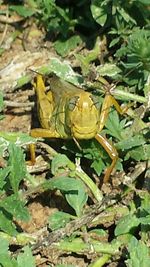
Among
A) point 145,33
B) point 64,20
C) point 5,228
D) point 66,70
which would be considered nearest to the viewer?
point 5,228

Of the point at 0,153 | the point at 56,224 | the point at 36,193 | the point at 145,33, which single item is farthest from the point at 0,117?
the point at 145,33

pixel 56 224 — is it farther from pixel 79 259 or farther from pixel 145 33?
pixel 145 33

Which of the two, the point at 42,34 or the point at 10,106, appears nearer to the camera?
the point at 10,106

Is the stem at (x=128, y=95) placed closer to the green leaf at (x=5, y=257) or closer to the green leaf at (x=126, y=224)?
the green leaf at (x=126, y=224)

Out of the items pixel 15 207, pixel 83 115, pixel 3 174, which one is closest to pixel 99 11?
pixel 83 115

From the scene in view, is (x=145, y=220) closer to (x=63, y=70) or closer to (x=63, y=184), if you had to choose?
(x=63, y=184)

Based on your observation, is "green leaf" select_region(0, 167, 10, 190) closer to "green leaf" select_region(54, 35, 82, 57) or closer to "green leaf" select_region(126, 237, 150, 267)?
"green leaf" select_region(126, 237, 150, 267)
